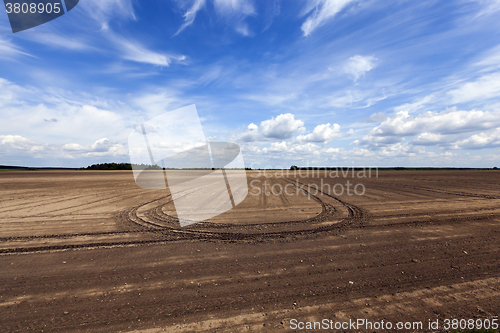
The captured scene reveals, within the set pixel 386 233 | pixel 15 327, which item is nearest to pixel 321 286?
pixel 386 233

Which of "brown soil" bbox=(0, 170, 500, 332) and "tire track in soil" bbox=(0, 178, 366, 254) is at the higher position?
"tire track in soil" bbox=(0, 178, 366, 254)

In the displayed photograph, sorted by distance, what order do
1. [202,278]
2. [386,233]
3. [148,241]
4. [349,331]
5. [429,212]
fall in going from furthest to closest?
[429,212]
[386,233]
[148,241]
[202,278]
[349,331]

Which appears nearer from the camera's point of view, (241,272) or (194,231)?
(241,272)

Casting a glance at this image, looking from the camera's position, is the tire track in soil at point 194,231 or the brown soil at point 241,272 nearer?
the brown soil at point 241,272

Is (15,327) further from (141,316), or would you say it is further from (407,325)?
(407,325)

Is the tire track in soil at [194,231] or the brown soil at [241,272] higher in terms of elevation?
the tire track in soil at [194,231]

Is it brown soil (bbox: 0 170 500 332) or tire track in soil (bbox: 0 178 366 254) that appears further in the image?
tire track in soil (bbox: 0 178 366 254)

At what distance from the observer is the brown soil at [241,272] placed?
3711 mm

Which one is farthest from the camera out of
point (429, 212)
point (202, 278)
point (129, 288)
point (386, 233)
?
point (429, 212)

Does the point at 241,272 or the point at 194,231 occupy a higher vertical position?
the point at 194,231

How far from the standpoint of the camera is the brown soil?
12.2 feet

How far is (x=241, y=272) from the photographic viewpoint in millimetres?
5164

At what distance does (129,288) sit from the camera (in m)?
4.52

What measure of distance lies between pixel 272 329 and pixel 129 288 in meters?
3.20
